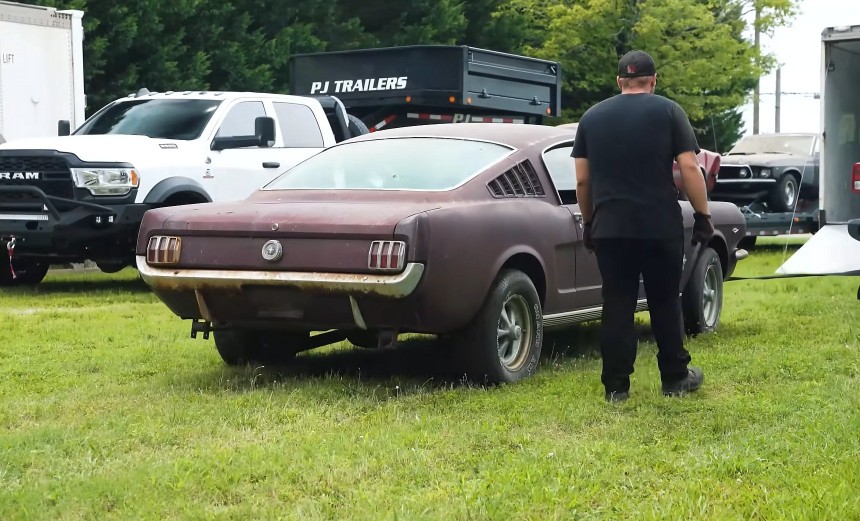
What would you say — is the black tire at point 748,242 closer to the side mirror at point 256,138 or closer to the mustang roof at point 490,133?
the side mirror at point 256,138

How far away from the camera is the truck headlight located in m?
11.3

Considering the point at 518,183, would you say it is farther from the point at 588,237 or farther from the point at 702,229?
the point at 702,229

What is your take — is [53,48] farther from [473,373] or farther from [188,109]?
[473,373]

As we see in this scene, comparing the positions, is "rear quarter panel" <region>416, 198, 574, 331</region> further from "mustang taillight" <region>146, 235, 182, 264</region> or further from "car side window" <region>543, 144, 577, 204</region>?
"mustang taillight" <region>146, 235, 182, 264</region>

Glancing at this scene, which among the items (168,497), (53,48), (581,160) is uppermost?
(53,48)

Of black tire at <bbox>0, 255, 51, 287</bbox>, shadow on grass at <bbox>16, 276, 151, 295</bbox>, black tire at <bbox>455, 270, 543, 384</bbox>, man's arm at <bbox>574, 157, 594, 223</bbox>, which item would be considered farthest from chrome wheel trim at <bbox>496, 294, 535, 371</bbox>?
black tire at <bbox>0, 255, 51, 287</bbox>

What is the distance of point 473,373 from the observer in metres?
6.66

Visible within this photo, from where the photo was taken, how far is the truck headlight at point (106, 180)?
1134cm

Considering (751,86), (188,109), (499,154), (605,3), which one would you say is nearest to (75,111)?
(188,109)

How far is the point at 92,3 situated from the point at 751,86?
886 inches

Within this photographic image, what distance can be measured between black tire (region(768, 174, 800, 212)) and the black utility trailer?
351 cm

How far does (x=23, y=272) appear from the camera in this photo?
1304 cm

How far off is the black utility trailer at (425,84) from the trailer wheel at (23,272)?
5938 mm

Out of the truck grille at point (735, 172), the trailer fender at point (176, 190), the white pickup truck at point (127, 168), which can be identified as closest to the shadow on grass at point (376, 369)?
the trailer fender at point (176, 190)
